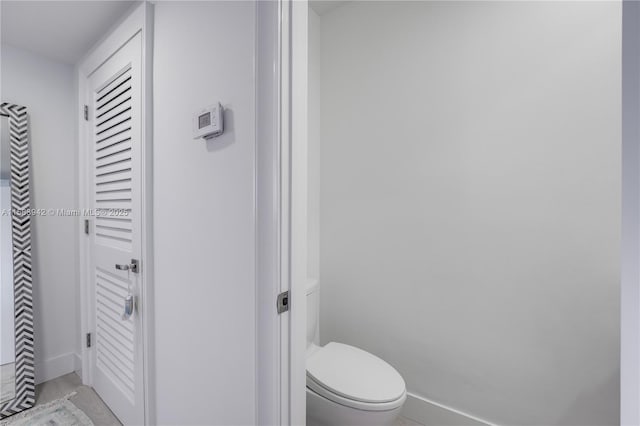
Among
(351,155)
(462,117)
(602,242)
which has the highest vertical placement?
(462,117)

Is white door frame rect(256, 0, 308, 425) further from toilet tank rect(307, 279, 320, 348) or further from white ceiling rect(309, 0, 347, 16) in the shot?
white ceiling rect(309, 0, 347, 16)

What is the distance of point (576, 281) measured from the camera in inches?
48.5

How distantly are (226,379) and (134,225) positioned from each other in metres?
0.80

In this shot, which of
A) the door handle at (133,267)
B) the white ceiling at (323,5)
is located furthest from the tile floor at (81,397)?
the white ceiling at (323,5)

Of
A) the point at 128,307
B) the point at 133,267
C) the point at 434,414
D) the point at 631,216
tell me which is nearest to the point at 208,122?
the point at 133,267

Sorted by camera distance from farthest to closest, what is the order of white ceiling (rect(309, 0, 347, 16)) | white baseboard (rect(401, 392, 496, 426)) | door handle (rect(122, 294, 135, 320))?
1. white ceiling (rect(309, 0, 347, 16))
2. white baseboard (rect(401, 392, 496, 426))
3. door handle (rect(122, 294, 135, 320))

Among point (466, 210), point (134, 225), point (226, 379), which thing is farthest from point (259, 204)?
point (466, 210)

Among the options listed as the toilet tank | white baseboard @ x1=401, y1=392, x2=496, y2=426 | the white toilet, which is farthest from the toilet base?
white baseboard @ x1=401, y1=392, x2=496, y2=426

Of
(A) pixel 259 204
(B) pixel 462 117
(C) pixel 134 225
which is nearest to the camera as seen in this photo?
(A) pixel 259 204

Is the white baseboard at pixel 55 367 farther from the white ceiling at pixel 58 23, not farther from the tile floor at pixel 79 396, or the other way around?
the white ceiling at pixel 58 23

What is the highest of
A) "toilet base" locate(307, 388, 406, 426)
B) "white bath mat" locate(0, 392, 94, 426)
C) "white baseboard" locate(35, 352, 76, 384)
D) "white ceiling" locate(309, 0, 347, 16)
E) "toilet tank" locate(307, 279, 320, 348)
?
"white ceiling" locate(309, 0, 347, 16)

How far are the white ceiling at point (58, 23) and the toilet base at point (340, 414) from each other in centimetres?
197

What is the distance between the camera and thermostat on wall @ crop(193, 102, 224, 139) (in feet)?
3.05

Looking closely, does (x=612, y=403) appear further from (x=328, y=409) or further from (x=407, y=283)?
(x=328, y=409)
